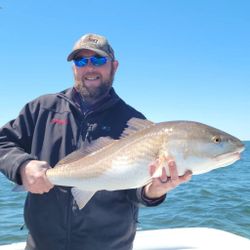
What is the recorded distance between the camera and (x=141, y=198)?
157 inches

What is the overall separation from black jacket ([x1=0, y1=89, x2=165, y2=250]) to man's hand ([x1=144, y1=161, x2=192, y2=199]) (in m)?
0.12

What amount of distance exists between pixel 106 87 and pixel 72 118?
1.56 ft

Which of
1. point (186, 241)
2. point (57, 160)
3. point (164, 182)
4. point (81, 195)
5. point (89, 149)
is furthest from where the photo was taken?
point (186, 241)

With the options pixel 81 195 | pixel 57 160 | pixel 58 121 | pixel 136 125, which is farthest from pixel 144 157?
pixel 58 121

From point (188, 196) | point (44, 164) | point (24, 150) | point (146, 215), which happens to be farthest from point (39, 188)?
point (188, 196)

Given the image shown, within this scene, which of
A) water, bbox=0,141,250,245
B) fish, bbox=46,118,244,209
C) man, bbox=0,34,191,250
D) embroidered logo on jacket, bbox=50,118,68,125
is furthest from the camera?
water, bbox=0,141,250,245

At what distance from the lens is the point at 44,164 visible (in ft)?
12.2

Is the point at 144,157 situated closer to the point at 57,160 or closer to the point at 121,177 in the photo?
the point at 121,177

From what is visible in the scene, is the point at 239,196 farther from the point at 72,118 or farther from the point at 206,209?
the point at 72,118

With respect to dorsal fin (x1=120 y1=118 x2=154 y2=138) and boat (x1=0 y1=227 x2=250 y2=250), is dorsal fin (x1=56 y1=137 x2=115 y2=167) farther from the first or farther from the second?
boat (x1=0 y1=227 x2=250 y2=250)

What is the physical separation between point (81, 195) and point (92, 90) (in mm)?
1135

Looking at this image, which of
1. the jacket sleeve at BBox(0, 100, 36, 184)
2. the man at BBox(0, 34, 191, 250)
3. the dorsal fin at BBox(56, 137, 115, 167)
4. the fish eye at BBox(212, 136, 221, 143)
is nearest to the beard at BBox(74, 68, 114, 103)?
the man at BBox(0, 34, 191, 250)

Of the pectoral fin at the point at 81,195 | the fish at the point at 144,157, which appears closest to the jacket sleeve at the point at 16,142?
the fish at the point at 144,157

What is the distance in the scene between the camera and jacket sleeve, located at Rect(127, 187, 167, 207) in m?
3.97
